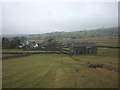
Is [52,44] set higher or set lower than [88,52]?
higher

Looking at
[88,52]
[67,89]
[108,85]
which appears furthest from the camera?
[88,52]

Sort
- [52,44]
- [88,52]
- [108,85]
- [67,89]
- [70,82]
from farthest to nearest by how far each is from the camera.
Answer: [52,44] → [88,52] → [70,82] → [108,85] → [67,89]

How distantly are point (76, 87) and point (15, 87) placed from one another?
19.2 ft

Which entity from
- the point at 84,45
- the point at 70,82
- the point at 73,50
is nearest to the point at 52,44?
the point at 73,50

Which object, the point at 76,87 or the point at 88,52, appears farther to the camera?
the point at 88,52

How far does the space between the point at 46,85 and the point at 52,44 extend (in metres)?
33.7

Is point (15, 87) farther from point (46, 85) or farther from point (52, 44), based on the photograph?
point (52, 44)

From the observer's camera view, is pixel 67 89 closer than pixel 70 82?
Yes

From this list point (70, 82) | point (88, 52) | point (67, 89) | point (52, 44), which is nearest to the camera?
point (67, 89)

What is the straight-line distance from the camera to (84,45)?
2941 centimetres

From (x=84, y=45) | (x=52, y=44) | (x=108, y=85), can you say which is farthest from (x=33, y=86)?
(x=52, y=44)

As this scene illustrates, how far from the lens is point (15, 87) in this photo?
737cm

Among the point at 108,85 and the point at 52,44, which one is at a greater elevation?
the point at 52,44

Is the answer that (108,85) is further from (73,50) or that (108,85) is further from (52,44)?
(52,44)
